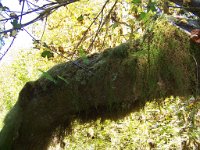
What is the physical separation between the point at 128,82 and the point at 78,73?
41 centimetres

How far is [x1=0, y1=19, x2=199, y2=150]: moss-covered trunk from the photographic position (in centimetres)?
237

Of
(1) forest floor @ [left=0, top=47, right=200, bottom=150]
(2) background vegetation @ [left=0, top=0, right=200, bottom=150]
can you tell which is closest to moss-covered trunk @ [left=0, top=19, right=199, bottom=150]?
(2) background vegetation @ [left=0, top=0, right=200, bottom=150]

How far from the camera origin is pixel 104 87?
2512 mm

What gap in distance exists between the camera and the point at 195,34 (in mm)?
2283

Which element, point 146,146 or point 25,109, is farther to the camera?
point 146,146

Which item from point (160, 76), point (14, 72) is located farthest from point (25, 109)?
point (14, 72)

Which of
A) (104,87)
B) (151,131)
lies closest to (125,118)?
(104,87)

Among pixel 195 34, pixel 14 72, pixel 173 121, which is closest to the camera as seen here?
pixel 195 34

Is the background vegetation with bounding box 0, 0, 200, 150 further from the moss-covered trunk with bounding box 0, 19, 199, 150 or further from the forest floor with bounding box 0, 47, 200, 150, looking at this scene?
the moss-covered trunk with bounding box 0, 19, 199, 150

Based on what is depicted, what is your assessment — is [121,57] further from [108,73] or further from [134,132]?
[134,132]

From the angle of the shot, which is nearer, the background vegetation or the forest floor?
the background vegetation

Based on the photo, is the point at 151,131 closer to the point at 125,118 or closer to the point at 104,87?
the point at 125,118

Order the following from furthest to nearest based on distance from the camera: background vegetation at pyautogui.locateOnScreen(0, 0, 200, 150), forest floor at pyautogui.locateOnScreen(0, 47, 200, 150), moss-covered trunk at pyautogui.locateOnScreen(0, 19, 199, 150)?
forest floor at pyautogui.locateOnScreen(0, 47, 200, 150) < background vegetation at pyautogui.locateOnScreen(0, 0, 200, 150) < moss-covered trunk at pyautogui.locateOnScreen(0, 19, 199, 150)

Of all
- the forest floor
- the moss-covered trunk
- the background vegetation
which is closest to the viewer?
the moss-covered trunk
